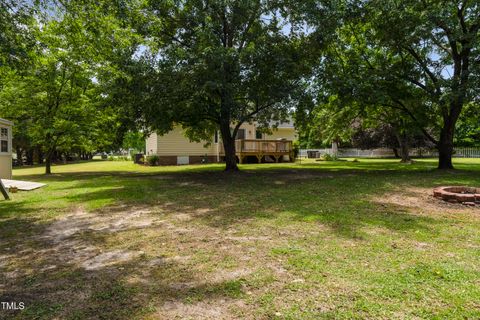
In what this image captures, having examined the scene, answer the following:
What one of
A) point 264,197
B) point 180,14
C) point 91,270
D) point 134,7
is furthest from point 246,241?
point 180,14

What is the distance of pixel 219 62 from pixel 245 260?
9.33 meters

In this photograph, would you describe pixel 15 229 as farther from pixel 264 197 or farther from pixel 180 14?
pixel 180 14

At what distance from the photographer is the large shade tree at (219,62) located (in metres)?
12.7

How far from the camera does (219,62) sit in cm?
1212

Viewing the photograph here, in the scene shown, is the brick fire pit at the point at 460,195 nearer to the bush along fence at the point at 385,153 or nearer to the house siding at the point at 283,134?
the house siding at the point at 283,134

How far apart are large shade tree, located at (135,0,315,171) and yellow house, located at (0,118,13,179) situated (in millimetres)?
6224

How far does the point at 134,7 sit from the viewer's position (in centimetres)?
923

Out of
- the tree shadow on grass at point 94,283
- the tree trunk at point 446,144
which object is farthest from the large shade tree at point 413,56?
the tree shadow on grass at point 94,283

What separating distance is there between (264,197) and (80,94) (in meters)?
16.1

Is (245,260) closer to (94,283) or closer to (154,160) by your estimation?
(94,283)

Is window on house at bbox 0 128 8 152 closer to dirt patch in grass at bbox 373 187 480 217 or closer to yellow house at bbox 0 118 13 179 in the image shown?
yellow house at bbox 0 118 13 179

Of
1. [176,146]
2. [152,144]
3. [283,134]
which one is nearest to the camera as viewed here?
[176,146]

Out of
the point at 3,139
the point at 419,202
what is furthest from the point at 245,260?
the point at 3,139

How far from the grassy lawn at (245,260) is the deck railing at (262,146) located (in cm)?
1789
